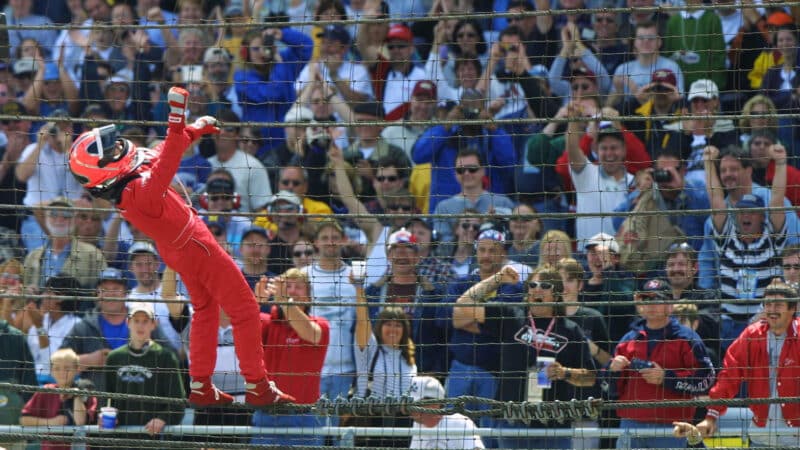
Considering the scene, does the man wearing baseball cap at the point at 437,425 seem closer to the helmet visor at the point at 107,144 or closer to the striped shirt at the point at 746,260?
the striped shirt at the point at 746,260

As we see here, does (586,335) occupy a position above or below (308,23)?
below

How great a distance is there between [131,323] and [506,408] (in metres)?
3.03

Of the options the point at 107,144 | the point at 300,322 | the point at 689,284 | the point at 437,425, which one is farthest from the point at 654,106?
the point at 107,144

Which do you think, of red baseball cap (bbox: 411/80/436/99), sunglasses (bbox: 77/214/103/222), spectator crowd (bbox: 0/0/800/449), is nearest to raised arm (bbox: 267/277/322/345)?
spectator crowd (bbox: 0/0/800/449)

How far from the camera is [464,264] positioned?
8898mm

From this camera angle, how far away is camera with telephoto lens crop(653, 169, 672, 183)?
968 cm

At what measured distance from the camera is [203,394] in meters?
7.37

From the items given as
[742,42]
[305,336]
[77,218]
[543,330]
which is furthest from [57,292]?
[742,42]

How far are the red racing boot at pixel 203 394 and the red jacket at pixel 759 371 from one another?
317 cm

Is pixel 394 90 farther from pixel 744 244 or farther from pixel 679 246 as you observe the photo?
pixel 744 244

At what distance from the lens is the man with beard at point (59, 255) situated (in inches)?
388

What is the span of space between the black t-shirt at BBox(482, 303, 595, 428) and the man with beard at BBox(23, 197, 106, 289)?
3303 millimetres

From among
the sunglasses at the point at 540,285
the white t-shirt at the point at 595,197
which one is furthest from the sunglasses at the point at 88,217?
the sunglasses at the point at 540,285

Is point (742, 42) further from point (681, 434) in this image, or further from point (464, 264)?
point (681, 434)
